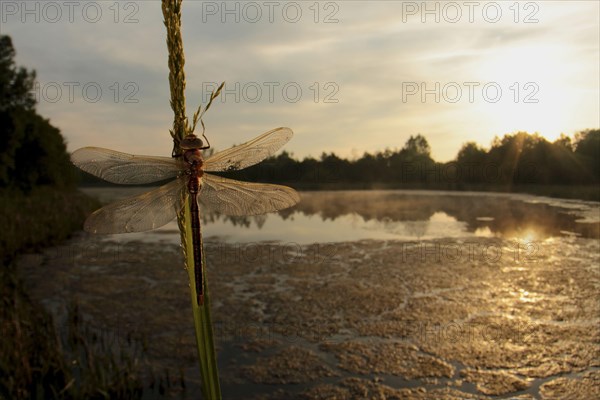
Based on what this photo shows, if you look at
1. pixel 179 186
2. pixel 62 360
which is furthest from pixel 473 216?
pixel 179 186

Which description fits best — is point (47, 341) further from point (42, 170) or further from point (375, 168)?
Answer: point (375, 168)

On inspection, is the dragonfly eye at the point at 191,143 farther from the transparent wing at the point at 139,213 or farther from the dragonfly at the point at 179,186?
the transparent wing at the point at 139,213

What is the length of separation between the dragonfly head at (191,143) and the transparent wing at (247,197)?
39cm

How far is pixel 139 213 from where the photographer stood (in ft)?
3.45

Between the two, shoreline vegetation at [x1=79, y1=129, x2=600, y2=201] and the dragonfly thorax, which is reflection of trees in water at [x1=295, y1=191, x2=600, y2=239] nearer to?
shoreline vegetation at [x1=79, y1=129, x2=600, y2=201]

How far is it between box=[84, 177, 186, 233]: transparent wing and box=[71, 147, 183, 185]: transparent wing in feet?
0.17

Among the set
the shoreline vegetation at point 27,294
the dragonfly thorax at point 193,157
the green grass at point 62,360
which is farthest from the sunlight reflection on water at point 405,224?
the dragonfly thorax at point 193,157

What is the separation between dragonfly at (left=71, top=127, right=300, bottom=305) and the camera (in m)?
0.83

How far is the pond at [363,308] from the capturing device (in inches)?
159

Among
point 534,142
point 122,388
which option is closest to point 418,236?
point 122,388

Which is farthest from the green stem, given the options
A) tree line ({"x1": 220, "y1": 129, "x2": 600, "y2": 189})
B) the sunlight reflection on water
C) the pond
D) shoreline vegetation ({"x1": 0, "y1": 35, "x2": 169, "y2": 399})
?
tree line ({"x1": 220, "y1": 129, "x2": 600, "y2": 189})

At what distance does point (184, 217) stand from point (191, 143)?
0.11 metres

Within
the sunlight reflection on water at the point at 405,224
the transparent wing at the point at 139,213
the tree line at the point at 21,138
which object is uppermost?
the tree line at the point at 21,138

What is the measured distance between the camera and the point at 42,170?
18.6 m
